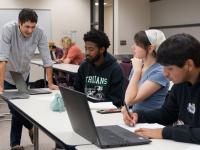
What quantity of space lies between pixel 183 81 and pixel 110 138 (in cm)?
40

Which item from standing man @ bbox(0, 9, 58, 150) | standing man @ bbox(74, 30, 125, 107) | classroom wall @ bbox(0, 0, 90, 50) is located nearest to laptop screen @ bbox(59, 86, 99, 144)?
standing man @ bbox(74, 30, 125, 107)

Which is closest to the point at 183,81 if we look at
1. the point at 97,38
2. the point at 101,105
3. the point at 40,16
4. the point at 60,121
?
the point at 60,121

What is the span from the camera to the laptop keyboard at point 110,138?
147cm

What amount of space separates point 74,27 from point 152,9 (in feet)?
6.61

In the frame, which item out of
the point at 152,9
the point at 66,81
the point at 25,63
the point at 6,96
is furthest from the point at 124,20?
the point at 6,96

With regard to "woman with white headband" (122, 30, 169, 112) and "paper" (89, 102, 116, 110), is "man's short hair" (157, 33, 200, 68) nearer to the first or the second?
"woman with white headband" (122, 30, 169, 112)


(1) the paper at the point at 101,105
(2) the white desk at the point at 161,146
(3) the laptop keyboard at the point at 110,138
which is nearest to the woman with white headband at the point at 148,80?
(1) the paper at the point at 101,105

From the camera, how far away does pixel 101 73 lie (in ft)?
8.97

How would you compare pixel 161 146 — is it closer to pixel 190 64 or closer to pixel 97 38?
pixel 190 64

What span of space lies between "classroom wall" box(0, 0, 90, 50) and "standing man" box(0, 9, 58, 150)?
5.14 metres

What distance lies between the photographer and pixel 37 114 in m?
2.17

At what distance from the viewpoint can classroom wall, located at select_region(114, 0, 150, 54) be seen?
763 centimetres

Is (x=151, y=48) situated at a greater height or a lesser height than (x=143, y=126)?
greater

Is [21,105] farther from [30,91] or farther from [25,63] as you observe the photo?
[25,63]
